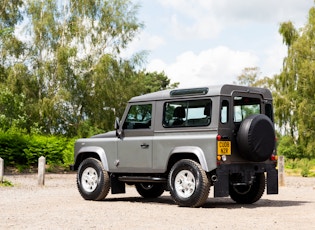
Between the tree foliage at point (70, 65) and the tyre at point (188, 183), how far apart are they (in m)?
27.9

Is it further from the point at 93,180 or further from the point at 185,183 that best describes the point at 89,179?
the point at 185,183

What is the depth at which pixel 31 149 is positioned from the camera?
34000mm

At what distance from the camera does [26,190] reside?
1986 cm

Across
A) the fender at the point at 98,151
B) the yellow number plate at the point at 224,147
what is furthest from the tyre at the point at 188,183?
the fender at the point at 98,151

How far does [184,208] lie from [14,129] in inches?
939

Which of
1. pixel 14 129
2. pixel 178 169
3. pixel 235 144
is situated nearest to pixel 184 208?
pixel 178 169

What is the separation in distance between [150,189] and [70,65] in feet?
88.7

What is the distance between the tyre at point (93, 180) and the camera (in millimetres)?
15656

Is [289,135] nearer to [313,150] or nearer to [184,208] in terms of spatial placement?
[313,150]

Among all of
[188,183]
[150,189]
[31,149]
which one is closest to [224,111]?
[188,183]

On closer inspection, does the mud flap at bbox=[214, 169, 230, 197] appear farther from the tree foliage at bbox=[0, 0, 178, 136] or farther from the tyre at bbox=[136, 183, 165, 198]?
the tree foliage at bbox=[0, 0, 178, 136]

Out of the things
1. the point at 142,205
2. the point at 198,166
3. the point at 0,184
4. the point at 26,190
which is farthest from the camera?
the point at 0,184

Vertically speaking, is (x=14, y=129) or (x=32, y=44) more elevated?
(x=32, y=44)

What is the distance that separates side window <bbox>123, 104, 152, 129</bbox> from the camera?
1521 centimetres
